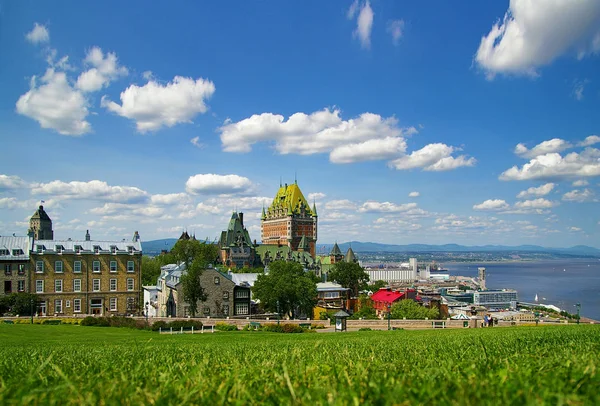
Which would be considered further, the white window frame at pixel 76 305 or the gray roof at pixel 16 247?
the white window frame at pixel 76 305

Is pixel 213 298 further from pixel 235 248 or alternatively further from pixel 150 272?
pixel 235 248

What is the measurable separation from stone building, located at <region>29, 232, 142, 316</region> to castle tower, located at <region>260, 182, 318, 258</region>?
83.2 m

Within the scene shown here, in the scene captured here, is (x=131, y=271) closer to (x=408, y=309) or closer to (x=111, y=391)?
(x=408, y=309)

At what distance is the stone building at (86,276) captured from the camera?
50.8 meters


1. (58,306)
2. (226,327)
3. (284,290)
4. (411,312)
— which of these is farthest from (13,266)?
(411,312)

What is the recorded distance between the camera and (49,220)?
121 metres

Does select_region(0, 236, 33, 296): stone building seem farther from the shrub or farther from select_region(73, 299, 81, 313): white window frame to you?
the shrub

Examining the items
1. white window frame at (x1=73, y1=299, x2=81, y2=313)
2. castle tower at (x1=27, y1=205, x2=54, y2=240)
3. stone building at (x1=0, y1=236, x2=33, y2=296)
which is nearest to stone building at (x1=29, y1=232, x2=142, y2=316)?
Result: white window frame at (x1=73, y1=299, x2=81, y2=313)

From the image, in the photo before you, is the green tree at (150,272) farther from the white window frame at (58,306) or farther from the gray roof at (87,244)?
the white window frame at (58,306)

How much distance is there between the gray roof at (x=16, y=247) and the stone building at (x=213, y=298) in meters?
16.2

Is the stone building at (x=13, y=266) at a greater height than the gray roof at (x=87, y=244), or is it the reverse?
the gray roof at (x=87, y=244)

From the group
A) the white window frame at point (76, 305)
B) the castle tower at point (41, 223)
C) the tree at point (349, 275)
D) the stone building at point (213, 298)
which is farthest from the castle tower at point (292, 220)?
the white window frame at point (76, 305)

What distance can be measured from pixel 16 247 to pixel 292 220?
317 feet

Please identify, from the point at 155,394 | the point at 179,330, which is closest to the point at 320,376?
the point at 155,394
